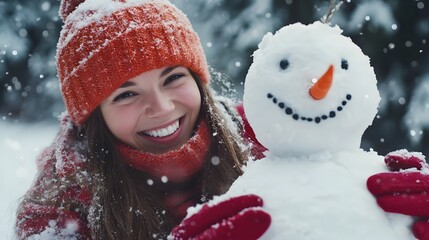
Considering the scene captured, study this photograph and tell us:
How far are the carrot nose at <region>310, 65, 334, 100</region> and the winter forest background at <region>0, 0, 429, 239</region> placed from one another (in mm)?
1456

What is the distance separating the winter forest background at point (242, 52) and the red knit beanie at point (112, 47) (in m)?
0.67

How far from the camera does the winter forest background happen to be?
287 cm

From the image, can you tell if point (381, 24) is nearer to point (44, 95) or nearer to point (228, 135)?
point (228, 135)

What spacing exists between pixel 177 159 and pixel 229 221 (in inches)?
33.3

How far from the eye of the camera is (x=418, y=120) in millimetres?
3041

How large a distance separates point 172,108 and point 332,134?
764mm

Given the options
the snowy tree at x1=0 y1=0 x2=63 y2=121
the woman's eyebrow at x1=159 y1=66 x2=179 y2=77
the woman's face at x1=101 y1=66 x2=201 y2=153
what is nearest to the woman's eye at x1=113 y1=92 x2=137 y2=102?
the woman's face at x1=101 y1=66 x2=201 y2=153

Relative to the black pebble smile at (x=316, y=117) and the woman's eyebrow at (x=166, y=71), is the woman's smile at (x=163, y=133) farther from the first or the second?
the black pebble smile at (x=316, y=117)

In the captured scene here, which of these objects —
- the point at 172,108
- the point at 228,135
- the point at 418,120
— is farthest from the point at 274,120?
the point at 418,120

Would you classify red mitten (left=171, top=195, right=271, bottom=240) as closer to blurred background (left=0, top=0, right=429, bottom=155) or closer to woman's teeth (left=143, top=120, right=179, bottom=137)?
woman's teeth (left=143, top=120, right=179, bottom=137)

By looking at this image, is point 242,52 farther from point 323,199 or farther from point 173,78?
point 323,199

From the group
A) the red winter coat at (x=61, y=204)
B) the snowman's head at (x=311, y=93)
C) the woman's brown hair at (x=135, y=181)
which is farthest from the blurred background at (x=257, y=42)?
the snowman's head at (x=311, y=93)

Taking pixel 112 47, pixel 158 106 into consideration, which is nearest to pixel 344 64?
pixel 158 106

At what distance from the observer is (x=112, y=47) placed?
1.51 metres
